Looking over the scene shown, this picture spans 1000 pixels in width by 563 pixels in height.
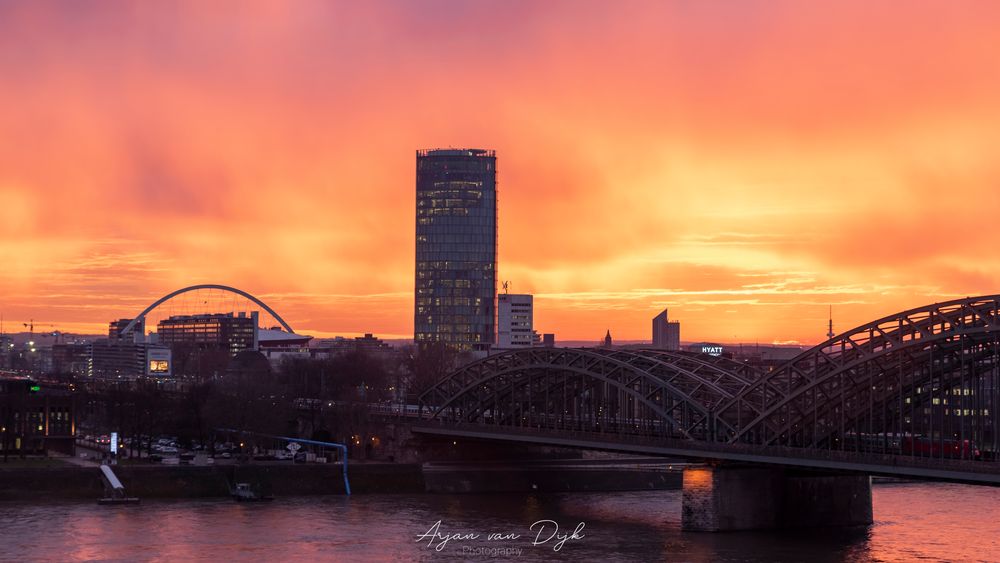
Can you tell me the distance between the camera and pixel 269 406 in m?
159

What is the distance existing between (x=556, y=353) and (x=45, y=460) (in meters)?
47.6

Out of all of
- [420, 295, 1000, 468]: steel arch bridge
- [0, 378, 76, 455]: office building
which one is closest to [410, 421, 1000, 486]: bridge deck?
[420, 295, 1000, 468]: steel arch bridge

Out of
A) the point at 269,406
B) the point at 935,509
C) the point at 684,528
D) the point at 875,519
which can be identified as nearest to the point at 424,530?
the point at 684,528

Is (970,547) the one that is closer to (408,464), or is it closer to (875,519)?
(875,519)

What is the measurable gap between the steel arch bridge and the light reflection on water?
6.04 m

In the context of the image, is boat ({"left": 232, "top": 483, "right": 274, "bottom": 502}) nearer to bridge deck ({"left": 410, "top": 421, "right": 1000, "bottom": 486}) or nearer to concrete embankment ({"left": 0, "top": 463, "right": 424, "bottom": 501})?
concrete embankment ({"left": 0, "top": 463, "right": 424, "bottom": 501})

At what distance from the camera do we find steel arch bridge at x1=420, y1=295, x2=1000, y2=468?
313 ft

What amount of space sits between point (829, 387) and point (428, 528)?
30.9 m

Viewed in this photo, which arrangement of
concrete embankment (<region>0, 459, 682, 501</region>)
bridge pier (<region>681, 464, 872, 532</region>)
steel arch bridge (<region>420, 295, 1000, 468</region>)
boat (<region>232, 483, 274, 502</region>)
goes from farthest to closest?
1. boat (<region>232, 483, 274, 502</region>)
2. concrete embankment (<region>0, 459, 682, 501</region>)
3. bridge pier (<region>681, 464, 872, 532</region>)
4. steel arch bridge (<region>420, 295, 1000, 468</region>)

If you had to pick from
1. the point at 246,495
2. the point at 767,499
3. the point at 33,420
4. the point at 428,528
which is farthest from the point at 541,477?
the point at 33,420

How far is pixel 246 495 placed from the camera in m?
122

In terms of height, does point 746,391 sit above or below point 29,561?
above

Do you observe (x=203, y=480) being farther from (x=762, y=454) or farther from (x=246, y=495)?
(x=762, y=454)
